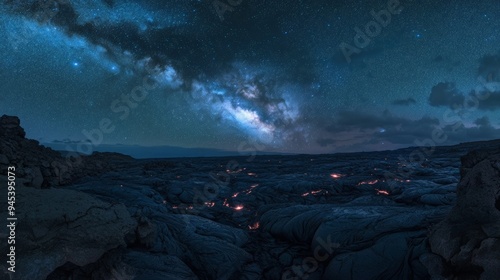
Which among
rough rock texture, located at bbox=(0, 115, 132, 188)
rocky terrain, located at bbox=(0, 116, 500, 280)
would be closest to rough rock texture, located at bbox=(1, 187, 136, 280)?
rocky terrain, located at bbox=(0, 116, 500, 280)

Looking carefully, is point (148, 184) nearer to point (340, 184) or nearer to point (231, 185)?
point (231, 185)

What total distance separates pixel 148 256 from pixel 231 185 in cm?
1287

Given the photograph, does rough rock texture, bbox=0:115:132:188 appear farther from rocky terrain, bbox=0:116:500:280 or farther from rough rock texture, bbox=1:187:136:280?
rough rock texture, bbox=1:187:136:280

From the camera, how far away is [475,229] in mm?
4660

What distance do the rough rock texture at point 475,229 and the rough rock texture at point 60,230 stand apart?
6.60 meters

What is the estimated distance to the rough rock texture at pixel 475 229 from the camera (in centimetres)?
402

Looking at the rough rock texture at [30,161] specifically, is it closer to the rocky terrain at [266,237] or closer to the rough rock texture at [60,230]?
the rocky terrain at [266,237]

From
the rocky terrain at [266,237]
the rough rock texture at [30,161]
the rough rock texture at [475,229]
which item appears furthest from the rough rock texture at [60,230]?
the rough rock texture at [30,161]

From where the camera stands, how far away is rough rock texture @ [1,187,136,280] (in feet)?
14.4

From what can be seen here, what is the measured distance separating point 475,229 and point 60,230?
7748 mm

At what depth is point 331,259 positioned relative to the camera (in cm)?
705

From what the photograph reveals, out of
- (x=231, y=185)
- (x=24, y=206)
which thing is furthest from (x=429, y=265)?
(x=231, y=185)

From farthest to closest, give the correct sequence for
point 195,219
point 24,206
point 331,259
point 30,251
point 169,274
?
point 195,219 → point 331,259 → point 169,274 → point 24,206 → point 30,251

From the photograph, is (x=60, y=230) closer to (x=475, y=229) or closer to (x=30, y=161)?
(x=475, y=229)
